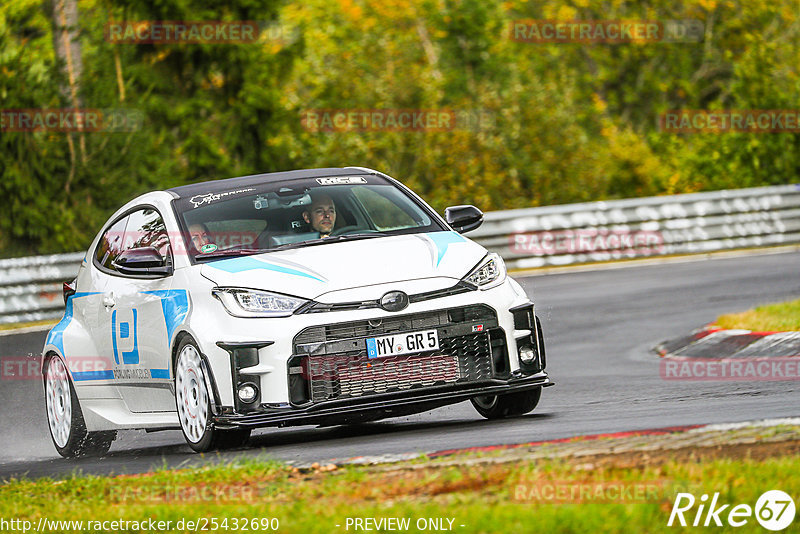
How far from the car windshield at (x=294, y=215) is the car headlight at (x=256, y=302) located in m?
0.58

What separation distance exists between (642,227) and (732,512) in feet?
58.2

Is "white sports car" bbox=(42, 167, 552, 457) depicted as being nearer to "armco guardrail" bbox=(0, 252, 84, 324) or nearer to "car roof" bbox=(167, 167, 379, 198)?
"car roof" bbox=(167, 167, 379, 198)

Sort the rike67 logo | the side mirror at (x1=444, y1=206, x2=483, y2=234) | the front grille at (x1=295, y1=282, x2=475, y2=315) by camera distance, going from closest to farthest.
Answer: the rike67 logo, the front grille at (x1=295, y1=282, x2=475, y2=315), the side mirror at (x1=444, y1=206, x2=483, y2=234)

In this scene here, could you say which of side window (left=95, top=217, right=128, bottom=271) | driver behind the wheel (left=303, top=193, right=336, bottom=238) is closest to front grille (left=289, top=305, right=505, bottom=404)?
driver behind the wheel (left=303, top=193, right=336, bottom=238)

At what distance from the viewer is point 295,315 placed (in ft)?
27.2

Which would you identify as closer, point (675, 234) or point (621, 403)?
point (621, 403)

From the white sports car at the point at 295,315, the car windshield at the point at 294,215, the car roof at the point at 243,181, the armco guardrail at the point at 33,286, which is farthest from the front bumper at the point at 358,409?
the armco guardrail at the point at 33,286

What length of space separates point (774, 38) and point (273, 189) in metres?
37.5

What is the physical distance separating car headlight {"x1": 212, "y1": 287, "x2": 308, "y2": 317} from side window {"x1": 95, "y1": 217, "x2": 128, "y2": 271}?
1.83m

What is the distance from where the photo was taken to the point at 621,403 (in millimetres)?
9812

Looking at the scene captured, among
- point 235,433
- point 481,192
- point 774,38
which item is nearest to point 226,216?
point 235,433

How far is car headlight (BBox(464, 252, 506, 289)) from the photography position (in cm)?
866

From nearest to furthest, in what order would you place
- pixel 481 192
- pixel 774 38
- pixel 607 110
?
pixel 481 192
pixel 774 38
pixel 607 110

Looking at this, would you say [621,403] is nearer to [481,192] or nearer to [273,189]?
[273,189]
